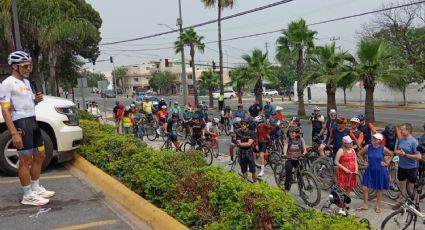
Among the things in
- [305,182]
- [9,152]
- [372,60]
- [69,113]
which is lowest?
[305,182]

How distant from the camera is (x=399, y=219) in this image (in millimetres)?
6047

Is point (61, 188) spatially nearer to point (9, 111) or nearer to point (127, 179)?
point (127, 179)

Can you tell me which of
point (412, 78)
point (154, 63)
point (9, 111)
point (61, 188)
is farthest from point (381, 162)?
point (154, 63)

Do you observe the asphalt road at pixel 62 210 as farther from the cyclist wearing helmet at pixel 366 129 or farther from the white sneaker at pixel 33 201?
the cyclist wearing helmet at pixel 366 129

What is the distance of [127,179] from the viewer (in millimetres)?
6301

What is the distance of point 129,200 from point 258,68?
25419 millimetres

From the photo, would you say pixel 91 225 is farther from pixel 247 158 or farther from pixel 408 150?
pixel 408 150

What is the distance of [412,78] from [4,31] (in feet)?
100

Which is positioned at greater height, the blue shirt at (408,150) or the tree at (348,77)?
the tree at (348,77)

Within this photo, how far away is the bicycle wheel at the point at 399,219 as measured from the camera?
5.96 metres

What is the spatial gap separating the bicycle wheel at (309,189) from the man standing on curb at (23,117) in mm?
4457

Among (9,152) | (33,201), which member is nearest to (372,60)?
(9,152)

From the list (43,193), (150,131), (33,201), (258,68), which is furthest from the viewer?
(258,68)

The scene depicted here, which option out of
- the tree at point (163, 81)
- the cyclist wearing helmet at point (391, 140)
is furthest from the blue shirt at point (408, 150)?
the tree at point (163, 81)
